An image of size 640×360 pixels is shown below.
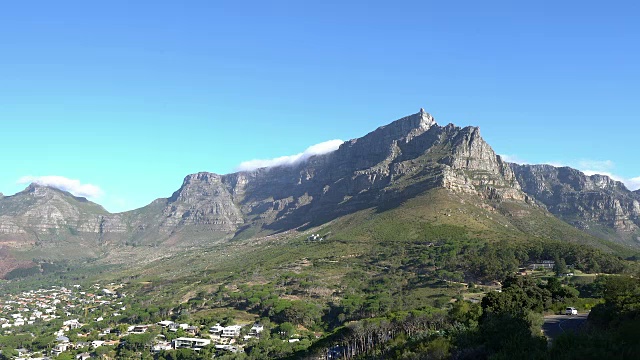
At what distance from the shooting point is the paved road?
132ft

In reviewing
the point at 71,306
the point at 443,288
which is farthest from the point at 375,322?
the point at 71,306

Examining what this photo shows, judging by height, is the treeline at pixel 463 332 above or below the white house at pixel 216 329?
above

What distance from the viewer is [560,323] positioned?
148 ft

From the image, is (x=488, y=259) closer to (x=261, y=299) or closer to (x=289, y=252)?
(x=261, y=299)

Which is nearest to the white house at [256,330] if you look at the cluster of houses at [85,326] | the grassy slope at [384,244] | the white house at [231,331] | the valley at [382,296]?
the cluster of houses at [85,326]

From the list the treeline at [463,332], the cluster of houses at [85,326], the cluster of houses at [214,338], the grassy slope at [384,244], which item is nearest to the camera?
the treeline at [463,332]

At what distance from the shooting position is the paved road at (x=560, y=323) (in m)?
40.1

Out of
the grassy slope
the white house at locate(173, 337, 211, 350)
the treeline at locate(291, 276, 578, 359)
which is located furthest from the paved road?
the white house at locate(173, 337, 211, 350)

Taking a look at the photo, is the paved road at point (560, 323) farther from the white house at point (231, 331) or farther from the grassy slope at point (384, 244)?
the white house at point (231, 331)

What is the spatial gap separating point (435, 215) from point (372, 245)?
100 ft

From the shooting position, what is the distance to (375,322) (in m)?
63.1

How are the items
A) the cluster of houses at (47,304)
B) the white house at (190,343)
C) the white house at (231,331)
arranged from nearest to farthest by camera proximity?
the white house at (190,343) → the white house at (231,331) → the cluster of houses at (47,304)

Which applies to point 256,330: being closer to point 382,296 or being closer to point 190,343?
point 190,343

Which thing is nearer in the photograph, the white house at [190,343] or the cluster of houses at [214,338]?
the cluster of houses at [214,338]
